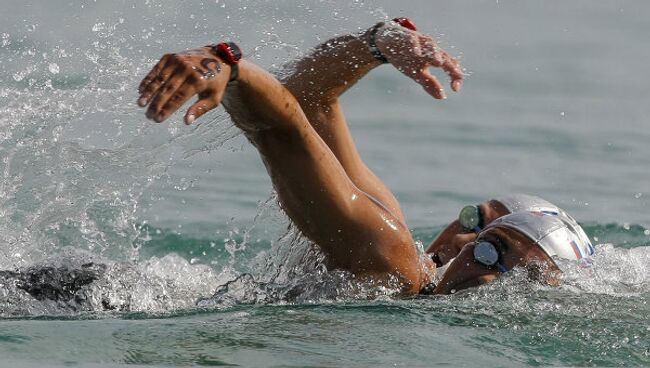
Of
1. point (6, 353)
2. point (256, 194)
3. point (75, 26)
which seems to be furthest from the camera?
point (75, 26)

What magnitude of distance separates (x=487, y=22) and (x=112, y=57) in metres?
6.54

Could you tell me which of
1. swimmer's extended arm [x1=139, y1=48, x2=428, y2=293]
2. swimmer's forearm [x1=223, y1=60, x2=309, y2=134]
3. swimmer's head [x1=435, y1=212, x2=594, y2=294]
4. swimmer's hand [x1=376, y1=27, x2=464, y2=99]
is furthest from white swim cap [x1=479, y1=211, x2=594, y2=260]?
swimmer's forearm [x1=223, y1=60, x2=309, y2=134]

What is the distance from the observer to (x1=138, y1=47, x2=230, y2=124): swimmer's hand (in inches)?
175

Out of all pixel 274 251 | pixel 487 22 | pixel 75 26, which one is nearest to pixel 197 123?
pixel 274 251

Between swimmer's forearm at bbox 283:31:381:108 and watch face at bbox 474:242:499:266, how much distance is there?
1.04m

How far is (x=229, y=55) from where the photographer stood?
16.4 ft

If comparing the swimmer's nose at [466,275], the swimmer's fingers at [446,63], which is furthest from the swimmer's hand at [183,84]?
the swimmer's nose at [466,275]

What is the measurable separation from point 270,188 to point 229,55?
5.08 metres

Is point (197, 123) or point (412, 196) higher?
point (197, 123)

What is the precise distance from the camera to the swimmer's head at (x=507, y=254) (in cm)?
613

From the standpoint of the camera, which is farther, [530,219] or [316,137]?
[530,219]

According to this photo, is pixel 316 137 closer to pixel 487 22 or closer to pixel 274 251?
pixel 274 251

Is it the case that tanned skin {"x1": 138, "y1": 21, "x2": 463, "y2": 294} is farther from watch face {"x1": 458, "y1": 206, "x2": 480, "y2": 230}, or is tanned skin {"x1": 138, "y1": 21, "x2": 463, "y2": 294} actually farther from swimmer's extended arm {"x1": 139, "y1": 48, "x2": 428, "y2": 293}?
watch face {"x1": 458, "y1": 206, "x2": 480, "y2": 230}

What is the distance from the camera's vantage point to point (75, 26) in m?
11.7
